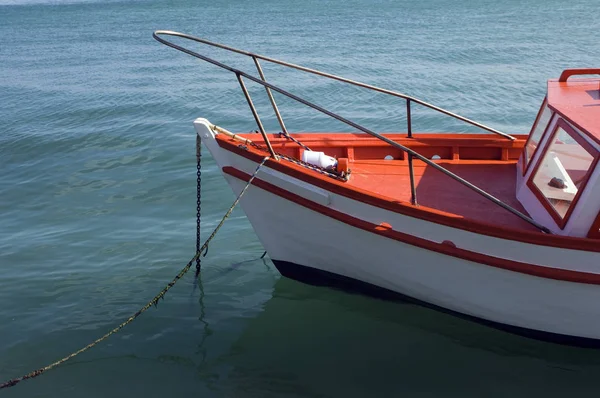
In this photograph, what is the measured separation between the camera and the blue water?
666 centimetres

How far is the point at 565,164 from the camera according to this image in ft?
21.3

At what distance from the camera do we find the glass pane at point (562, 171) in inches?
242

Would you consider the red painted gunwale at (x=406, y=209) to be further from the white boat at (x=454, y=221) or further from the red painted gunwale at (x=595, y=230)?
the red painted gunwale at (x=595, y=230)

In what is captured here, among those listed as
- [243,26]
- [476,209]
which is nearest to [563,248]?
[476,209]

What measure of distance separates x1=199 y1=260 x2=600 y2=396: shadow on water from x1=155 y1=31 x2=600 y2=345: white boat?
1.32 ft

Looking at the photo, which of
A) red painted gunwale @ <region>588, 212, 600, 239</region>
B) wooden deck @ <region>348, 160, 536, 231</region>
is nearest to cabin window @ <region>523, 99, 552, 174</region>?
wooden deck @ <region>348, 160, 536, 231</region>

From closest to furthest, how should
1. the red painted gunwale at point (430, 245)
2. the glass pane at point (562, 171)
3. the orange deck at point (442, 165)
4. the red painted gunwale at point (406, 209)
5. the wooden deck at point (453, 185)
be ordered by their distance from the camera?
1. the red painted gunwale at point (406, 209)
2. the red painted gunwale at point (430, 245)
3. the glass pane at point (562, 171)
4. the wooden deck at point (453, 185)
5. the orange deck at point (442, 165)

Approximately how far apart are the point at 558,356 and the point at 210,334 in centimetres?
390

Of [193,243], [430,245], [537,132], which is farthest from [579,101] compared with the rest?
[193,243]

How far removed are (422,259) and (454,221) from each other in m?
0.62

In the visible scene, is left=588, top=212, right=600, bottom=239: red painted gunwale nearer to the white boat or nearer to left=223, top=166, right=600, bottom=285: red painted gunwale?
the white boat

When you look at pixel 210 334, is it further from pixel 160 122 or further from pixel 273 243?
pixel 160 122

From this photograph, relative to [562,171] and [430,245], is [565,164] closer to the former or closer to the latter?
[562,171]

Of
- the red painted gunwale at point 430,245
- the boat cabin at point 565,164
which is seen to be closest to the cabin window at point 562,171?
the boat cabin at point 565,164
